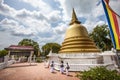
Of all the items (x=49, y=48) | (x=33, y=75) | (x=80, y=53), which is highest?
(x=49, y=48)

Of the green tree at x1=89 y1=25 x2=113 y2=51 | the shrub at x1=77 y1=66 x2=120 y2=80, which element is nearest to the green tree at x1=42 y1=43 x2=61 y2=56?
the green tree at x1=89 y1=25 x2=113 y2=51

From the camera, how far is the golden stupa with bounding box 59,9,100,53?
21461 mm

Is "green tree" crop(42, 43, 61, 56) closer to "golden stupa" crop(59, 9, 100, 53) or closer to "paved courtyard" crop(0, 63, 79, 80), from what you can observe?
"golden stupa" crop(59, 9, 100, 53)

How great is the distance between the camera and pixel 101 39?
4016cm

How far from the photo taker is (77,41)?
22.8 m

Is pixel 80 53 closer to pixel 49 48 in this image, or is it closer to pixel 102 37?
pixel 102 37

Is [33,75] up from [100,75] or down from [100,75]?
down

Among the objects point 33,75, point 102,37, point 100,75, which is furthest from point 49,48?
point 100,75

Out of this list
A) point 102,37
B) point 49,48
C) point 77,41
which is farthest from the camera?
point 49,48

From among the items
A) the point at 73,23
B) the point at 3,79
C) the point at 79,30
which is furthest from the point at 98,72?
the point at 73,23

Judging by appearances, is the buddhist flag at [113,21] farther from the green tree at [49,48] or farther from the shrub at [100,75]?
the green tree at [49,48]

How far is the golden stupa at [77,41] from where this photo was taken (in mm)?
21461

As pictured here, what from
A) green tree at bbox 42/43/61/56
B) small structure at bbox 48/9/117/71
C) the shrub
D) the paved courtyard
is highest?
green tree at bbox 42/43/61/56

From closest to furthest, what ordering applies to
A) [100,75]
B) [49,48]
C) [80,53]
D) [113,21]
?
[113,21] < [100,75] < [80,53] < [49,48]
